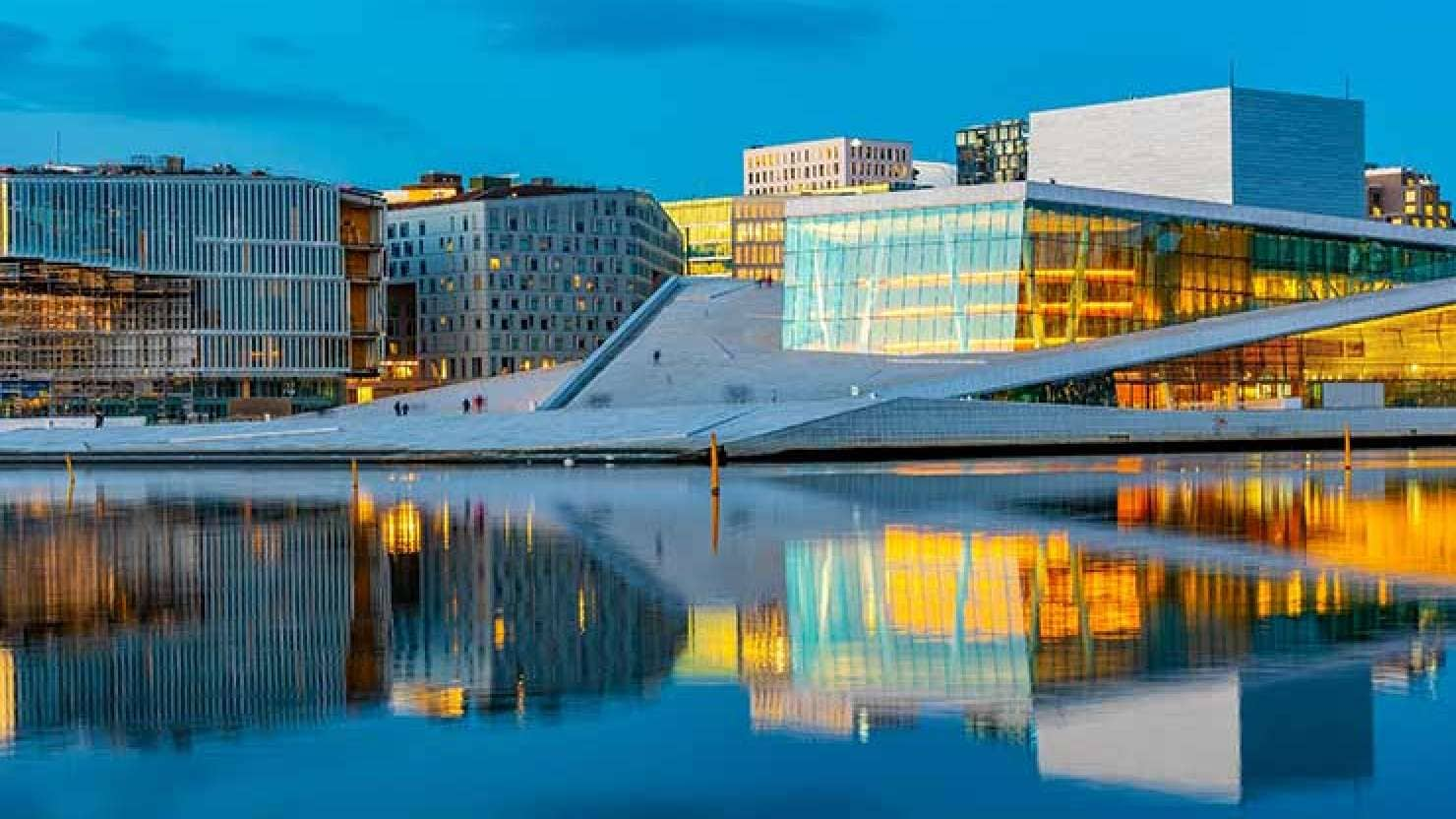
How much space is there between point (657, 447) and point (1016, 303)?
1956 cm

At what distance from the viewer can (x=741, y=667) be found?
15844mm

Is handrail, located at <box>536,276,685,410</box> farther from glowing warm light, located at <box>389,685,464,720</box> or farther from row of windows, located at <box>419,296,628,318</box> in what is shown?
glowing warm light, located at <box>389,685,464,720</box>

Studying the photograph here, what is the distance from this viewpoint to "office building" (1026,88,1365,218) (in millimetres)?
90562

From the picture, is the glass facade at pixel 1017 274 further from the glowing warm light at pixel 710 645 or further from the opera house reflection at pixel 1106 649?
the glowing warm light at pixel 710 645

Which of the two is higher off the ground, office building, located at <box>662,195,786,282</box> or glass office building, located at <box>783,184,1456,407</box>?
office building, located at <box>662,195,786,282</box>

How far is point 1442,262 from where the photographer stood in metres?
85.8

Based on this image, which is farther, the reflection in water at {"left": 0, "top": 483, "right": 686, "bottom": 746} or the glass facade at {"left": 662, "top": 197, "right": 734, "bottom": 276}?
the glass facade at {"left": 662, "top": 197, "right": 734, "bottom": 276}

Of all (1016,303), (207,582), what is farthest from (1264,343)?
(207,582)

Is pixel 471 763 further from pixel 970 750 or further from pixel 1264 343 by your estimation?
pixel 1264 343

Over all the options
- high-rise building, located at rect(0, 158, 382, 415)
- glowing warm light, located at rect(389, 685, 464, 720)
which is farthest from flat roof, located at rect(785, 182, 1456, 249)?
glowing warm light, located at rect(389, 685, 464, 720)

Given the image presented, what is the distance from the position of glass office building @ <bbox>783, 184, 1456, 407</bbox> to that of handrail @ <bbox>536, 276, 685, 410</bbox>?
7.85m

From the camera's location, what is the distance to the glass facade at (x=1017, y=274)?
7700 cm

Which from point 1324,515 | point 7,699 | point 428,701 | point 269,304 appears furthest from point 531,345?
point 428,701

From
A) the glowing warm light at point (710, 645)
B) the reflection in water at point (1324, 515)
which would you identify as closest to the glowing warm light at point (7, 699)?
the glowing warm light at point (710, 645)
